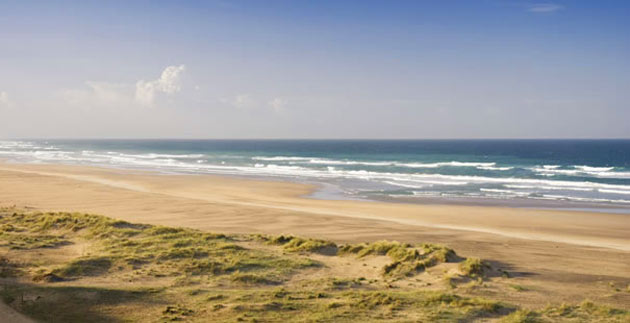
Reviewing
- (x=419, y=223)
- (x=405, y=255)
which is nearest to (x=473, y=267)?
(x=405, y=255)

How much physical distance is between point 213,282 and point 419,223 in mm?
14942

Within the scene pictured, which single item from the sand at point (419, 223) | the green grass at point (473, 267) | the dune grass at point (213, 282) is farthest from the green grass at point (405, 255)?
the sand at point (419, 223)

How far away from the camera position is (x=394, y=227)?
2458 cm

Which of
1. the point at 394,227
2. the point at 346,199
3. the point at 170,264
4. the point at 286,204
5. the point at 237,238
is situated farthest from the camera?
the point at 346,199

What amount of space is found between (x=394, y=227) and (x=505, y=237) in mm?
5213

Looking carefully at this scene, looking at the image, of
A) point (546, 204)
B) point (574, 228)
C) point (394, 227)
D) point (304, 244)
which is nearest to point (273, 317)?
point (304, 244)

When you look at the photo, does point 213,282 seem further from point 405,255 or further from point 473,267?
point 473,267

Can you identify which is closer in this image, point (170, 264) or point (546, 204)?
point (170, 264)

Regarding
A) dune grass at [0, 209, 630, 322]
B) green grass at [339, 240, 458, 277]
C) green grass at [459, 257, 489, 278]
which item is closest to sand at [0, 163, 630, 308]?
green grass at [459, 257, 489, 278]

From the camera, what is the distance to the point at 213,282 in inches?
551

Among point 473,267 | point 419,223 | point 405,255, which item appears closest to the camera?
point 473,267

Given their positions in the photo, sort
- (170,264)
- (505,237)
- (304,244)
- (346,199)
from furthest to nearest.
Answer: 1. (346,199)
2. (505,237)
3. (304,244)
4. (170,264)

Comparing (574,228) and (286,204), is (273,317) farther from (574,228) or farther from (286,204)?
(286,204)

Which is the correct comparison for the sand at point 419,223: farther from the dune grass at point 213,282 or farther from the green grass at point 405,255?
the dune grass at point 213,282
